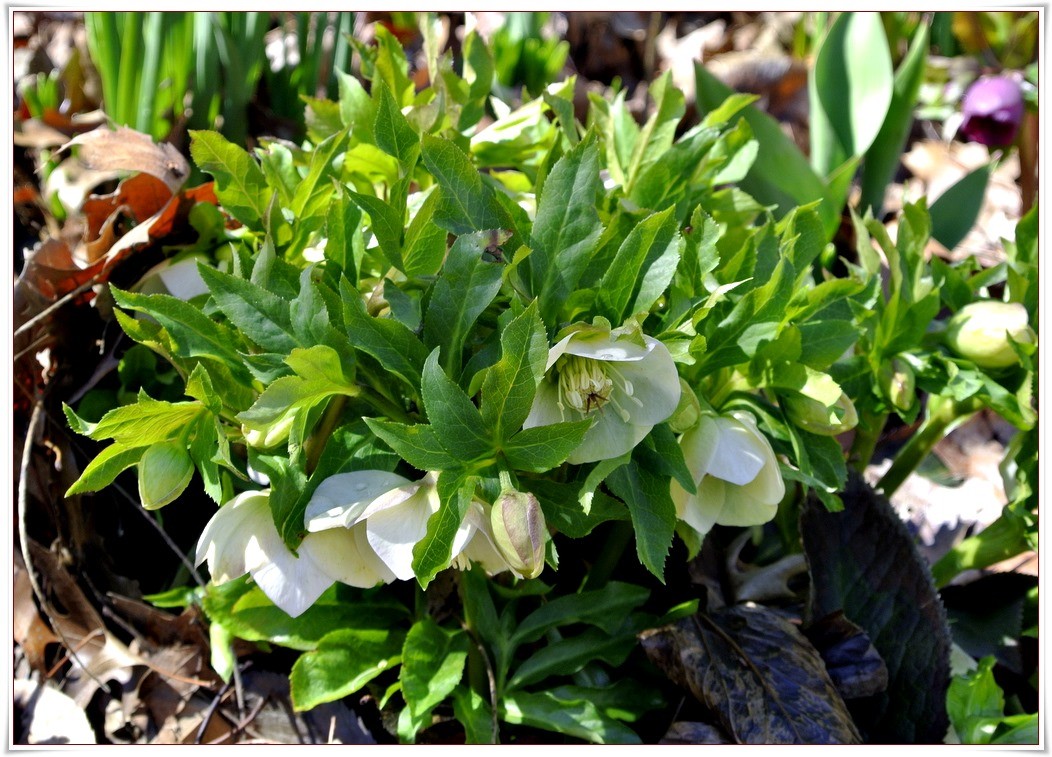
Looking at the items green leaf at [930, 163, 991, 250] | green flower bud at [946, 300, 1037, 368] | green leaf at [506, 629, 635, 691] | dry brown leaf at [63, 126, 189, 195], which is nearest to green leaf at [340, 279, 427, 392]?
green leaf at [506, 629, 635, 691]

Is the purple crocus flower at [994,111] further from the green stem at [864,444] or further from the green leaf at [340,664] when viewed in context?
the green leaf at [340,664]

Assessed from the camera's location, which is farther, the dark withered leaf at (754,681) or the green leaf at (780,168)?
the green leaf at (780,168)

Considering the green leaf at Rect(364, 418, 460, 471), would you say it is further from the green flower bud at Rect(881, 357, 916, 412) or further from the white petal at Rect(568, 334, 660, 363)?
the green flower bud at Rect(881, 357, 916, 412)

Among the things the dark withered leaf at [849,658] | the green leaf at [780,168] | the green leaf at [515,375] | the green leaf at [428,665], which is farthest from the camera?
the green leaf at [780,168]

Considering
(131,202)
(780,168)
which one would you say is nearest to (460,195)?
(131,202)

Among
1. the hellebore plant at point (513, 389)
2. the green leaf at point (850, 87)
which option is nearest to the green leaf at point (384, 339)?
the hellebore plant at point (513, 389)

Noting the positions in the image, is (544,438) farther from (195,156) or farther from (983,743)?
(983,743)
